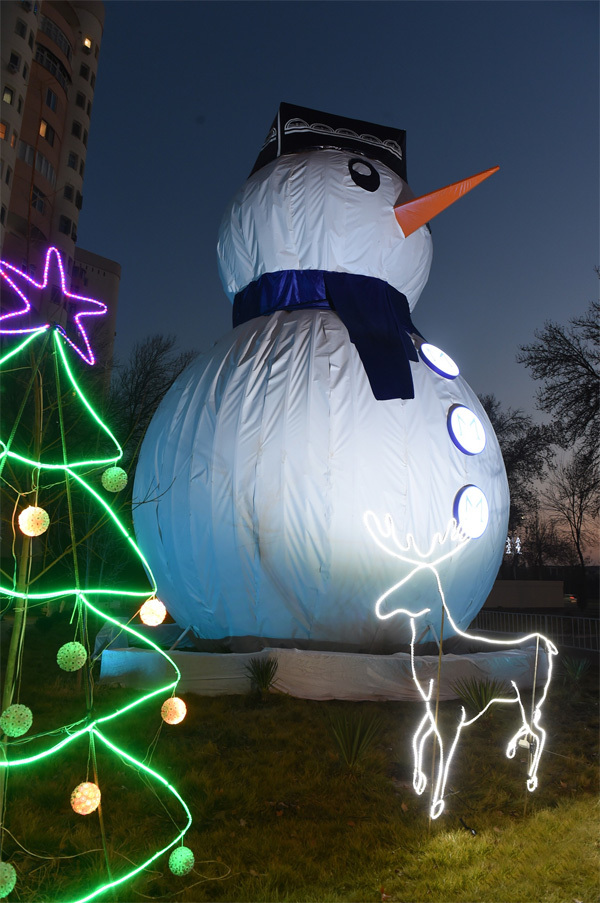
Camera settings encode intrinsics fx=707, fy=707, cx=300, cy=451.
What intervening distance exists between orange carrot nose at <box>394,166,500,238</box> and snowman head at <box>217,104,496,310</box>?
12 mm

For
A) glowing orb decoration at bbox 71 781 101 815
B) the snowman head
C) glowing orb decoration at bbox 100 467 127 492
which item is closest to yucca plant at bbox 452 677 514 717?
glowing orb decoration at bbox 71 781 101 815

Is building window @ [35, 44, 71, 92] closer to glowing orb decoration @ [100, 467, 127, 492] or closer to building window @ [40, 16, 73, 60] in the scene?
building window @ [40, 16, 73, 60]

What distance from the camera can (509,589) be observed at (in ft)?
75.9

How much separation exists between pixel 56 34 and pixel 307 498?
137ft

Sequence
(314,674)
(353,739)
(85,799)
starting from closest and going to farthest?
(85,799)
(353,739)
(314,674)

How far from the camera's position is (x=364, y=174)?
8.28 m

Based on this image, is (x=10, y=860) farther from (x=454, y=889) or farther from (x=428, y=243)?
(x=428, y=243)

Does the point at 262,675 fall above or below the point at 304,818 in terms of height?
above

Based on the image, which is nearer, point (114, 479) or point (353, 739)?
point (114, 479)

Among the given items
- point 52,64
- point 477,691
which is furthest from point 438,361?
point 52,64

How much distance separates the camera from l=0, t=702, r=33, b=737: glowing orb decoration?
2.57 m

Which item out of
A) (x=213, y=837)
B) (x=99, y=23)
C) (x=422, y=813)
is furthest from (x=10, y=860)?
(x=99, y=23)

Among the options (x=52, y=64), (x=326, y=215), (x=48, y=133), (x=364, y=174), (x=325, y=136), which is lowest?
(x=326, y=215)

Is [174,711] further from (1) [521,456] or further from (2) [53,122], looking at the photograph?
(2) [53,122]
